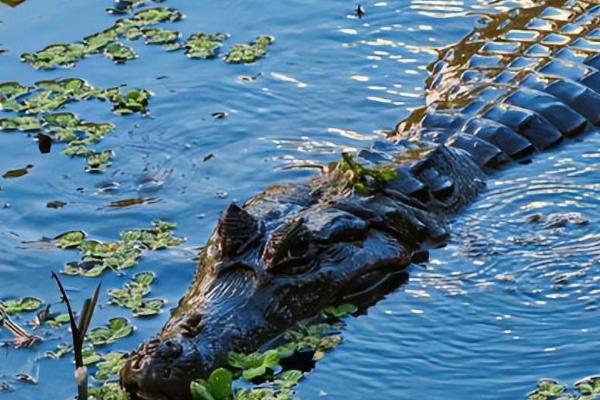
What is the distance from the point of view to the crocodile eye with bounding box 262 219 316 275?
6.09 m

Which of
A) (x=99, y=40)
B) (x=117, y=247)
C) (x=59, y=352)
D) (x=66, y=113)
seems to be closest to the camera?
(x=59, y=352)

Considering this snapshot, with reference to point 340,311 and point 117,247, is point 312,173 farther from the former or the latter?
point 340,311

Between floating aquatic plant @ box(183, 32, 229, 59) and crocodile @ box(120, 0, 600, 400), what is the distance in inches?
52.7

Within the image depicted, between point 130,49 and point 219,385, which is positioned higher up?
point 219,385

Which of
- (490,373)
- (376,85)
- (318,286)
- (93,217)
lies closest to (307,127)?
(376,85)

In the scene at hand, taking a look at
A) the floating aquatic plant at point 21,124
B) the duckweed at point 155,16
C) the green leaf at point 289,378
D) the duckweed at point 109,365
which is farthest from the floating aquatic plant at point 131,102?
the green leaf at point 289,378

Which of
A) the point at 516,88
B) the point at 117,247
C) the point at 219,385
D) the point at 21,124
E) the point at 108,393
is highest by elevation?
the point at 516,88

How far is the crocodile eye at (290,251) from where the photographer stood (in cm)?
609

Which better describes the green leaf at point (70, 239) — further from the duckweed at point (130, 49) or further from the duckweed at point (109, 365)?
the duckweed at point (130, 49)

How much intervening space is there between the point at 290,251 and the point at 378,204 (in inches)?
24.6

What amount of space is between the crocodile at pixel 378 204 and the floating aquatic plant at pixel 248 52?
107cm

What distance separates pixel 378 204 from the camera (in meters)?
6.64

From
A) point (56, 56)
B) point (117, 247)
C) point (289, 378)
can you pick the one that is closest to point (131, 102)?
point (56, 56)

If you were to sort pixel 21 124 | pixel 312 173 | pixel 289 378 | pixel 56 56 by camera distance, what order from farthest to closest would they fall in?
pixel 56 56, pixel 21 124, pixel 312 173, pixel 289 378
